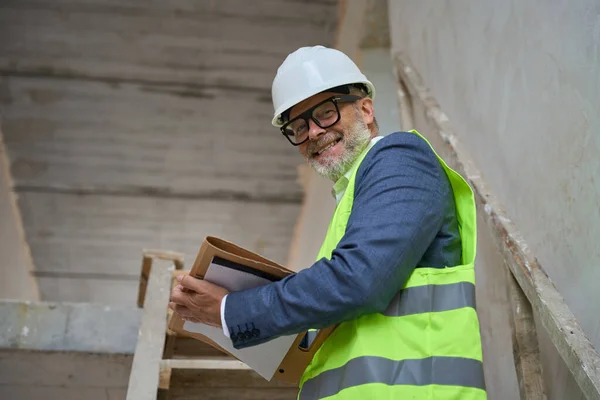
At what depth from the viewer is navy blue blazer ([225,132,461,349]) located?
1.36 m

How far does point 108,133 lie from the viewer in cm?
721

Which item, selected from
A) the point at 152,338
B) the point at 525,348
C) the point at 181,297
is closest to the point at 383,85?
the point at 152,338

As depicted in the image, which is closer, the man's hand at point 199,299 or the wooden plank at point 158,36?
the man's hand at point 199,299

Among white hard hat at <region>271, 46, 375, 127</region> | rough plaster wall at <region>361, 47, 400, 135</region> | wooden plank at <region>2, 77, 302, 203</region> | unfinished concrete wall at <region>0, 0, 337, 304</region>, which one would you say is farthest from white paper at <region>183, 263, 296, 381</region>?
wooden plank at <region>2, 77, 302, 203</region>

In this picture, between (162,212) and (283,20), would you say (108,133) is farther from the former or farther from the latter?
(283,20)

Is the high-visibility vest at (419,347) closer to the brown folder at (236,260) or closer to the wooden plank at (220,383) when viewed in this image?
the brown folder at (236,260)

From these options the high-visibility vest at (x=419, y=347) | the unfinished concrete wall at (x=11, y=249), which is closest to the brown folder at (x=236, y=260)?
the high-visibility vest at (x=419, y=347)

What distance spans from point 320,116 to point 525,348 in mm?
925

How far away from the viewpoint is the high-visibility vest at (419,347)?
4.49 ft

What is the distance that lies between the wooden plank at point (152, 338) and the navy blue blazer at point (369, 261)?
1.28m

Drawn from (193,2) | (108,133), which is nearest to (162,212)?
(108,133)

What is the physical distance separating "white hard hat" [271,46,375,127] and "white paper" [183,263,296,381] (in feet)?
1.54

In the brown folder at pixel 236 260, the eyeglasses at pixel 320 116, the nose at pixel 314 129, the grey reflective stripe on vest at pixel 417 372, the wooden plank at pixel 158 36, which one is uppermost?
the wooden plank at pixel 158 36

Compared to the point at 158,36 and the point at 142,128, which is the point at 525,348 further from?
the point at 142,128
